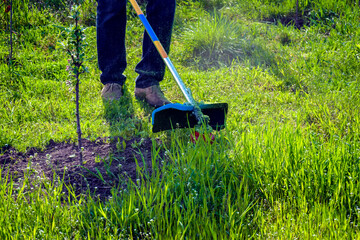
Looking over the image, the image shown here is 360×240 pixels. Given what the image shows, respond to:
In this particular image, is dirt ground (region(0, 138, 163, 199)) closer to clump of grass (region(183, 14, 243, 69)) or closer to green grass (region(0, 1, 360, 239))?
green grass (region(0, 1, 360, 239))

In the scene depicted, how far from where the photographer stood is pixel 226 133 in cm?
290

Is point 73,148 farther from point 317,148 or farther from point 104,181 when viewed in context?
point 317,148

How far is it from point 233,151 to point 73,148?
47.8 inches

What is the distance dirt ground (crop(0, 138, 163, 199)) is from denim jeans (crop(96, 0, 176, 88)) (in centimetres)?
98

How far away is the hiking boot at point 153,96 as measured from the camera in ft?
12.8

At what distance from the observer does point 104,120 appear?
372cm

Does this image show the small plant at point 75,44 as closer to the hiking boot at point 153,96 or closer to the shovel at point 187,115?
the shovel at point 187,115

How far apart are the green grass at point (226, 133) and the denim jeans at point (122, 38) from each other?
0.29m

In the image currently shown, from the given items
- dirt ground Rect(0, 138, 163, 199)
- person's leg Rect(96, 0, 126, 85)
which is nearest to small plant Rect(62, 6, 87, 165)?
dirt ground Rect(0, 138, 163, 199)

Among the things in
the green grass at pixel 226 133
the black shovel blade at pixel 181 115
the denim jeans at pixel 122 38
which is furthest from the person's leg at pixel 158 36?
the black shovel blade at pixel 181 115

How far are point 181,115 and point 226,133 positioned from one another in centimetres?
46

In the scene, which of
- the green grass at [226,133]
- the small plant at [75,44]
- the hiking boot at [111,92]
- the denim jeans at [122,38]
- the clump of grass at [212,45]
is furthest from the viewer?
the clump of grass at [212,45]

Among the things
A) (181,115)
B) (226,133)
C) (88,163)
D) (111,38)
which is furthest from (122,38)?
(226,133)

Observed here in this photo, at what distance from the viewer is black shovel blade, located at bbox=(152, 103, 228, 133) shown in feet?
10.1
